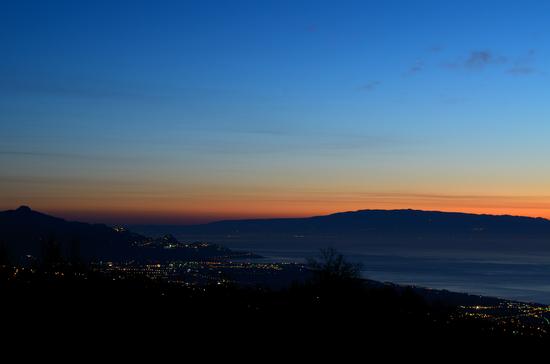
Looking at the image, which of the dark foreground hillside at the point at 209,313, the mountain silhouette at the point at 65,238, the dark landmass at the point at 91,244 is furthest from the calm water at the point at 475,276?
the dark foreground hillside at the point at 209,313

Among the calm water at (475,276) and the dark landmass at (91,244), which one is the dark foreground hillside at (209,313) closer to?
the calm water at (475,276)

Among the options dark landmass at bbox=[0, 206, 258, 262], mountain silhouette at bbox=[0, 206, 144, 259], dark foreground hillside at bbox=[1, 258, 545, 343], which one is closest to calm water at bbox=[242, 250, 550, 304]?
dark landmass at bbox=[0, 206, 258, 262]

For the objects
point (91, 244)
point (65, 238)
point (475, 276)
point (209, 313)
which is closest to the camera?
point (209, 313)

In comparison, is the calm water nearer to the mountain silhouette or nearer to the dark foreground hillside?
the mountain silhouette

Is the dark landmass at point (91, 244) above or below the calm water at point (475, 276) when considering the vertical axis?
above

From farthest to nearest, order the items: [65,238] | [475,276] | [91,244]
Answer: [65,238]
[91,244]
[475,276]

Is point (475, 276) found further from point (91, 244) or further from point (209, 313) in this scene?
point (209, 313)

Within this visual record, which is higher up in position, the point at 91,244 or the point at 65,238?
the point at 65,238

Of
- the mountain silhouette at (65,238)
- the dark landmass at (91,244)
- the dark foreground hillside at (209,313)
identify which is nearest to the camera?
the dark foreground hillside at (209,313)

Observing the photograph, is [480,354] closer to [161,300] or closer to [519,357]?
[519,357]

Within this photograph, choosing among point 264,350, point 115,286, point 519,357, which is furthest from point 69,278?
point 519,357

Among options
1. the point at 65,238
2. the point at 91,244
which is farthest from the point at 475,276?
the point at 65,238
